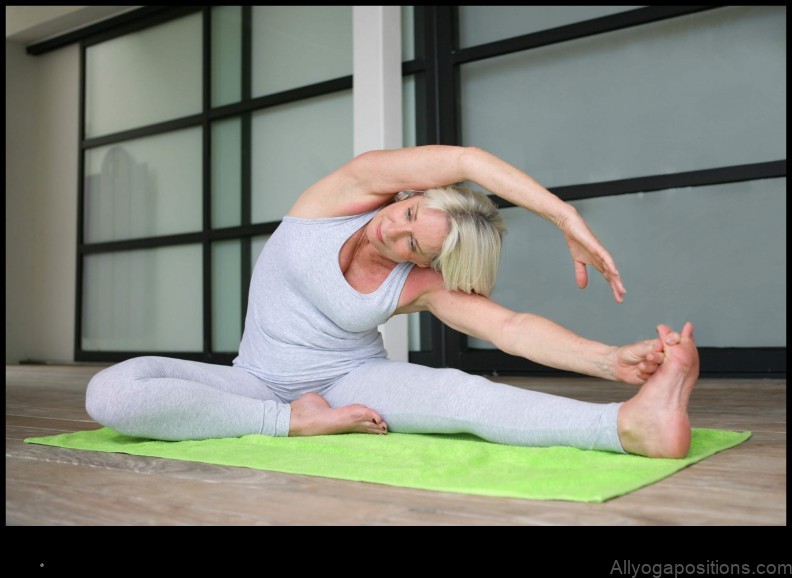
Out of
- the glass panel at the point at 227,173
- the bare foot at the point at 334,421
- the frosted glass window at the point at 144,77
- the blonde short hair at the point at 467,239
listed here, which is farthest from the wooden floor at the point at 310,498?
the frosted glass window at the point at 144,77

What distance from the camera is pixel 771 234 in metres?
3.15

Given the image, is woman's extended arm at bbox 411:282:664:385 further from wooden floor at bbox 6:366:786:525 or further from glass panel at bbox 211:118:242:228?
glass panel at bbox 211:118:242:228

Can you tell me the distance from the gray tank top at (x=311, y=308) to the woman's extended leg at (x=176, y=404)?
11 cm

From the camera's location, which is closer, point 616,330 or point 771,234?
point 771,234

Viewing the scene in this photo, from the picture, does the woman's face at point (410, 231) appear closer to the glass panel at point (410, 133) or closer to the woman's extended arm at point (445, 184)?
the woman's extended arm at point (445, 184)

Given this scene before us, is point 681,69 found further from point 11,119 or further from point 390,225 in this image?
point 11,119

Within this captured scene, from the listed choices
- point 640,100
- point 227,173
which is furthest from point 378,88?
point 227,173

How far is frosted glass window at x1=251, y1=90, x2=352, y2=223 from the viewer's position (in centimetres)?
428

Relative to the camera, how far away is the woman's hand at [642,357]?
134 centimetres
